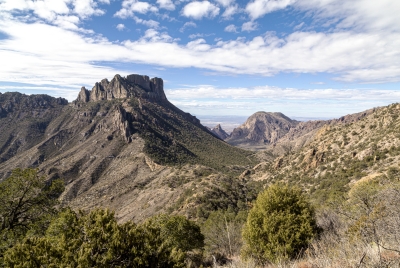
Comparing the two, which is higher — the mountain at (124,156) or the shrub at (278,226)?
the shrub at (278,226)

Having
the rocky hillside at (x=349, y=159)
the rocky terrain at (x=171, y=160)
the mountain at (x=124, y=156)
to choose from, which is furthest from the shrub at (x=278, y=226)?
the mountain at (x=124, y=156)

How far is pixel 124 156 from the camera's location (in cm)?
11806

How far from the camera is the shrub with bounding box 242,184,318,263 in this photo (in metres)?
17.0

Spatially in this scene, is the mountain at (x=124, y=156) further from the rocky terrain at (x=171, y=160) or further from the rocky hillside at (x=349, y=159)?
the rocky hillside at (x=349, y=159)

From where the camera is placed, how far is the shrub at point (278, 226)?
55.7 ft

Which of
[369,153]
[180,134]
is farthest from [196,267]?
[180,134]

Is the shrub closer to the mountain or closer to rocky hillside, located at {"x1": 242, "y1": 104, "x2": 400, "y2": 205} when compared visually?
rocky hillside, located at {"x1": 242, "y1": 104, "x2": 400, "y2": 205}

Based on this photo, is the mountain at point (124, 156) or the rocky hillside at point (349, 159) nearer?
the rocky hillside at point (349, 159)

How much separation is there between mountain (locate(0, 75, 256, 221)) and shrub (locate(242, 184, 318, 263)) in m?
35.9

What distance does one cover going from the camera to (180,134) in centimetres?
16162

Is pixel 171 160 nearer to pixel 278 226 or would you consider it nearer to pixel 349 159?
pixel 349 159

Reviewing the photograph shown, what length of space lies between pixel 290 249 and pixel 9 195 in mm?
19505

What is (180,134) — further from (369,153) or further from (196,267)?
(196,267)

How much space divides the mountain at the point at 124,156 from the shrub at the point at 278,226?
118ft
